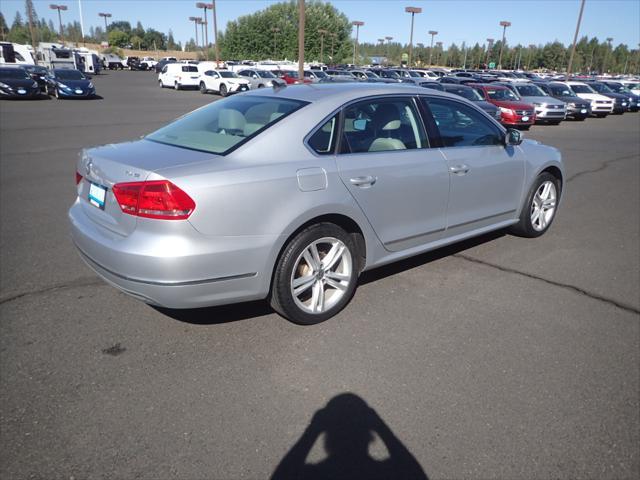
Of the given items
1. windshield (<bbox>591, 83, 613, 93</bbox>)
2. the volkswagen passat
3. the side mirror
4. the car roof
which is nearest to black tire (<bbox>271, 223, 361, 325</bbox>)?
the volkswagen passat

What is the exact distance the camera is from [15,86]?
23.6 metres

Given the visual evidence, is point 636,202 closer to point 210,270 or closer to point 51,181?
point 210,270

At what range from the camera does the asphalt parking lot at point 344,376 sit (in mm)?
2469

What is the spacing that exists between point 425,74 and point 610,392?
4627 centimetres

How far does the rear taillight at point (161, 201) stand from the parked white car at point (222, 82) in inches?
1174

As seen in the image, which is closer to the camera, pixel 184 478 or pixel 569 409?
pixel 184 478

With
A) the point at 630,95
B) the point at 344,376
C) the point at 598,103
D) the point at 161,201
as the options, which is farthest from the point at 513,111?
the point at 161,201

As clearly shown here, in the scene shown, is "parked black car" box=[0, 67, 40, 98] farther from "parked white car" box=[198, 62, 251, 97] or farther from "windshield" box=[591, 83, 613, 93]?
"windshield" box=[591, 83, 613, 93]

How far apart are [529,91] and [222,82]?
19.0 meters

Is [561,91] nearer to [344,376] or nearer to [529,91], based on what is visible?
[529,91]

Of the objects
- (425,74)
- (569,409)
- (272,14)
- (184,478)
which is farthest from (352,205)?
(272,14)

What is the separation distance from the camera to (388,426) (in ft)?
8.81

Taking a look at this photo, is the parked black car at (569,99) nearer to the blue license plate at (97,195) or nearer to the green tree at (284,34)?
the blue license plate at (97,195)

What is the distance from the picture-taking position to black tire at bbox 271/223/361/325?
342 cm
